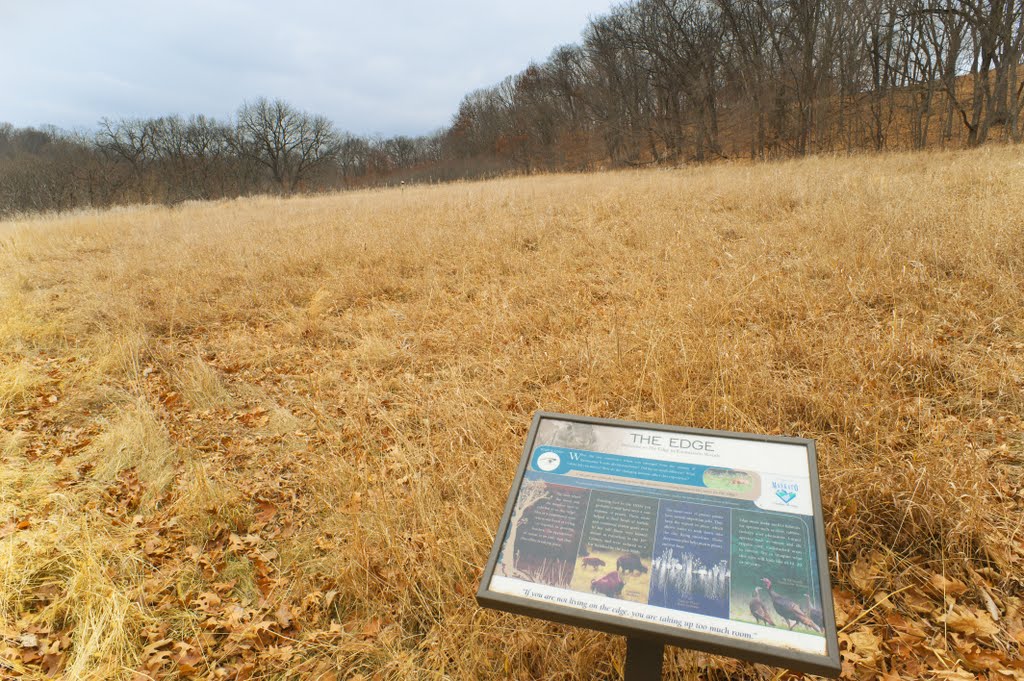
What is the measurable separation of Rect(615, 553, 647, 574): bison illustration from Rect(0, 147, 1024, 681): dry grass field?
2.70ft

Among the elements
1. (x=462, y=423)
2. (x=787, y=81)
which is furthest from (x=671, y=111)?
(x=462, y=423)

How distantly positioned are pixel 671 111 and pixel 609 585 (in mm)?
31690

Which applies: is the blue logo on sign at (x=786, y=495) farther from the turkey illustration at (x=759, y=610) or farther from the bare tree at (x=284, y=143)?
the bare tree at (x=284, y=143)

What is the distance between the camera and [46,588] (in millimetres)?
2648

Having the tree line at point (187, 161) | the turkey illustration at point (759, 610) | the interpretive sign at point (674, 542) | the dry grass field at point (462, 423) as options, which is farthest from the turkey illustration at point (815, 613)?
the tree line at point (187, 161)

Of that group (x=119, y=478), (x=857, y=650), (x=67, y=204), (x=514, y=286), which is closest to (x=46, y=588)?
(x=119, y=478)

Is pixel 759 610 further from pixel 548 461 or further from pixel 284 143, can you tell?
pixel 284 143

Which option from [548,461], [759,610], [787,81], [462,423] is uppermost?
[787,81]

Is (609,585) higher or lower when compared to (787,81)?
lower

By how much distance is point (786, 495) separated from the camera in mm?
1591

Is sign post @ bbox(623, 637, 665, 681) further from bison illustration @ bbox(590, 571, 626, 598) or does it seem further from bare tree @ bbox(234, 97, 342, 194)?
bare tree @ bbox(234, 97, 342, 194)

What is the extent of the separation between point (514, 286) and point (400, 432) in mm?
2935

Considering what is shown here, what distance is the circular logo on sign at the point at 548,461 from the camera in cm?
181

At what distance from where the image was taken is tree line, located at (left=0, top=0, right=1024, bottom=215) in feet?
53.7
